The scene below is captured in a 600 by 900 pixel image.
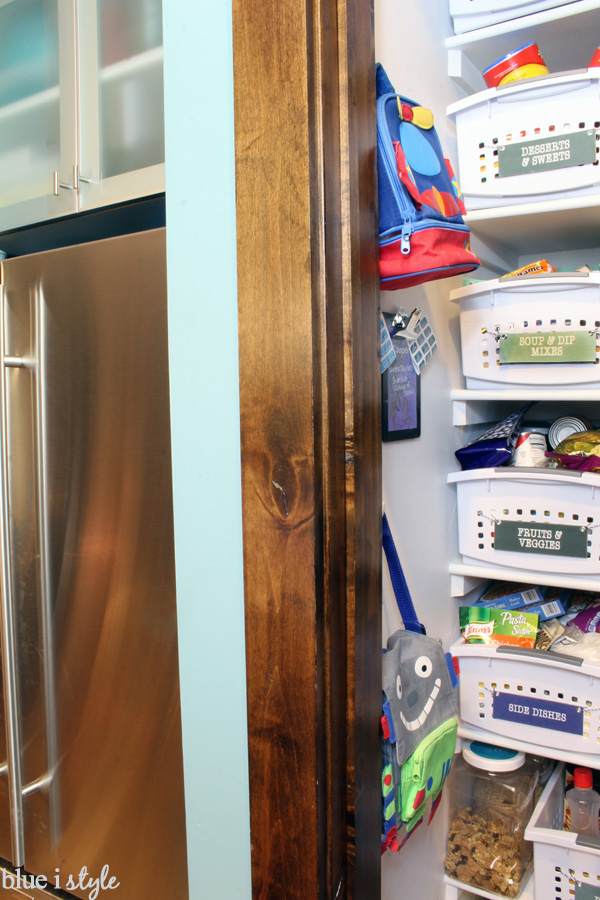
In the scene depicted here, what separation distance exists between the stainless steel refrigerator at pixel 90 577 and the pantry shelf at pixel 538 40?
2.62ft

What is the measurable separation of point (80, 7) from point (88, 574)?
1095mm

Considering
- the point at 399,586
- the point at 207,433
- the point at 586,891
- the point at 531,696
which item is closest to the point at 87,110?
the point at 207,433

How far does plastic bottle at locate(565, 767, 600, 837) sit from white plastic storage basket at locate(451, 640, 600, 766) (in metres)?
0.14

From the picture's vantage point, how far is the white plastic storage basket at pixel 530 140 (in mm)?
1144

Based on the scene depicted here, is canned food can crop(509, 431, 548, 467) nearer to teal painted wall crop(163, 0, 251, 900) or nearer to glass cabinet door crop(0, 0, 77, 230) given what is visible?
teal painted wall crop(163, 0, 251, 900)

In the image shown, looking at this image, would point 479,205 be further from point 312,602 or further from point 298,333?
point 312,602

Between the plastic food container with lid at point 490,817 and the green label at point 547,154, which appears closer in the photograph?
the green label at point 547,154

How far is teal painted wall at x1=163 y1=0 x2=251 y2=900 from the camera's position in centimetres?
88

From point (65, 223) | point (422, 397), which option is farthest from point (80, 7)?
point (422, 397)

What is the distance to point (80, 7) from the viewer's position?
120 centimetres

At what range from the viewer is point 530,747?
4.07 ft

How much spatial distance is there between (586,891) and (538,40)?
1.72 m

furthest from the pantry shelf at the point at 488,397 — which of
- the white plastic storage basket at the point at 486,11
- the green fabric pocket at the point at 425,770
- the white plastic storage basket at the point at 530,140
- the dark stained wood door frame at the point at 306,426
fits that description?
the white plastic storage basket at the point at 486,11

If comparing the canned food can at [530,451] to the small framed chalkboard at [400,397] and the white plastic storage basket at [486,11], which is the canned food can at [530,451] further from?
the white plastic storage basket at [486,11]
